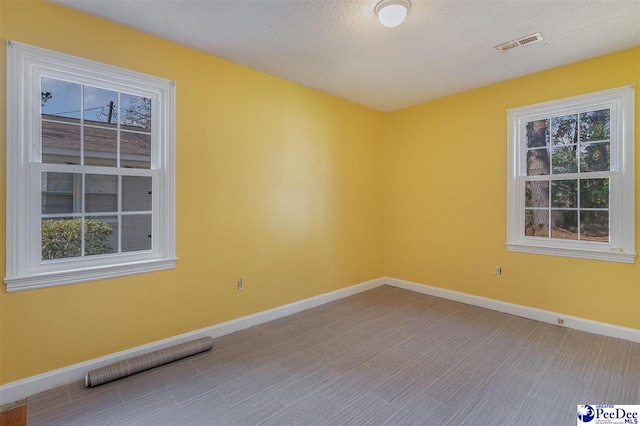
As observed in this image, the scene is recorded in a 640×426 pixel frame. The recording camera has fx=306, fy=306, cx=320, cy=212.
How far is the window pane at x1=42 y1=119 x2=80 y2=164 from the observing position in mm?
2238

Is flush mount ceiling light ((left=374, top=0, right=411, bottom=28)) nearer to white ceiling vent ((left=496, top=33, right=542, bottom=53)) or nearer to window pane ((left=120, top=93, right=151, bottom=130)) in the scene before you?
white ceiling vent ((left=496, top=33, right=542, bottom=53))

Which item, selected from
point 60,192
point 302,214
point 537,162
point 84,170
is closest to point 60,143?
point 84,170

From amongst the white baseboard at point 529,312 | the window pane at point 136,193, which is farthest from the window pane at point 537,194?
the window pane at point 136,193

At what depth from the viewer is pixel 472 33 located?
2.59 m

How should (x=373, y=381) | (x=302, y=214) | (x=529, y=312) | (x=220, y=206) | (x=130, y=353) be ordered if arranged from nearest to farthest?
(x=373, y=381), (x=130, y=353), (x=220, y=206), (x=529, y=312), (x=302, y=214)

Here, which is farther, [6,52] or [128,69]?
[128,69]

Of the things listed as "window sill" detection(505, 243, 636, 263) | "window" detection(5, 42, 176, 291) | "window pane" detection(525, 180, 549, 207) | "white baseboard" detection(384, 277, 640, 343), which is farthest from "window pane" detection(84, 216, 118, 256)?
"window pane" detection(525, 180, 549, 207)

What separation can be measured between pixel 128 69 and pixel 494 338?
4.11m

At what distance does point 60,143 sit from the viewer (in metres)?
2.30

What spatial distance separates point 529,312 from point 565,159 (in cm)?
174

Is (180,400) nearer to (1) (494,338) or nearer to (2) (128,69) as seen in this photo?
(2) (128,69)

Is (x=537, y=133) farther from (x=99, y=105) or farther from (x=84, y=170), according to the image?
(x=84, y=170)

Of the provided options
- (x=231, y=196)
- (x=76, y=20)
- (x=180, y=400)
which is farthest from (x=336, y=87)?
(x=180, y=400)

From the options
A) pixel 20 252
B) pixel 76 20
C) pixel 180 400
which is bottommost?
pixel 180 400
